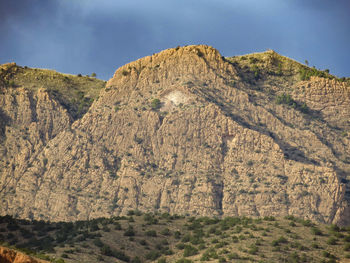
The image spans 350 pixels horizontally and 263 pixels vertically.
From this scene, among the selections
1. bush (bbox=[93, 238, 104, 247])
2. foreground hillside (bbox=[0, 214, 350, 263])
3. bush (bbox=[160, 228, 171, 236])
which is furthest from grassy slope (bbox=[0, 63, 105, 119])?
bush (bbox=[93, 238, 104, 247])

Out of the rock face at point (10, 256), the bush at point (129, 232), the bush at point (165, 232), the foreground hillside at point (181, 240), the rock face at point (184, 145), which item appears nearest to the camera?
the rock face at point (10, 256)

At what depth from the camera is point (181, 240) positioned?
78625 mm

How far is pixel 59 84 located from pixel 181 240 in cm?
8235

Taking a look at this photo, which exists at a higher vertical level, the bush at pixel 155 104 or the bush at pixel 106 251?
the bush at pixel 155 104

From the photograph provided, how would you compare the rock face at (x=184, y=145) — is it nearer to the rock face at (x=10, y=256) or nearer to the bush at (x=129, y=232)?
the bush at (x=129, y=232)

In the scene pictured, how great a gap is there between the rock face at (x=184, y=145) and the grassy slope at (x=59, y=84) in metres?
3.86

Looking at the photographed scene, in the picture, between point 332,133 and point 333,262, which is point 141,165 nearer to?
point 332,133

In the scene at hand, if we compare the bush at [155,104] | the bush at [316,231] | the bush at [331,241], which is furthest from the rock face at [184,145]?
the bush at [331,241]

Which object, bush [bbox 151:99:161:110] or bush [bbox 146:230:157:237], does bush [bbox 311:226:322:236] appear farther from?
bush [bbox 151:99:161:110]

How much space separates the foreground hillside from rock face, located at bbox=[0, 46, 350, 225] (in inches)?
971

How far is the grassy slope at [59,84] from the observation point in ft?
472

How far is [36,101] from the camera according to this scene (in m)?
139

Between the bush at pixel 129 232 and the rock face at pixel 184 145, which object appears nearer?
the bush at pixel 129 232

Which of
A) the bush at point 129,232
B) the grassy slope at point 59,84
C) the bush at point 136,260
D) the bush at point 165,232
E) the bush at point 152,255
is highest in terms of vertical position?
the grassy slope at point 59,84
